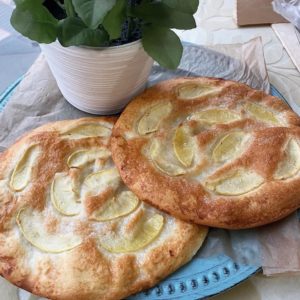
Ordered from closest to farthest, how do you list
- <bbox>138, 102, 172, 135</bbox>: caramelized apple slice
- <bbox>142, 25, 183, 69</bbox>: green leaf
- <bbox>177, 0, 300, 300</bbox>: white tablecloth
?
<bbox>142, 25, 183, 69</bbox>: green leaf, <bbox>138, 102, 172, 135</bbox>: caramelized apple slice, <bbox>177, 0, 300, 300</bbox>: white tablecloth

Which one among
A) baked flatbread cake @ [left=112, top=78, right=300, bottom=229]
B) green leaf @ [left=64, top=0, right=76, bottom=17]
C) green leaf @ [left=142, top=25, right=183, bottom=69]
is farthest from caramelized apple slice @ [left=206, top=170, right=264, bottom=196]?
green leaf @ [left=64, top=0, right=76, bottom=17]

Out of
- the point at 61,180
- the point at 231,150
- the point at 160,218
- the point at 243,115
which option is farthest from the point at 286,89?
the point at 61,180

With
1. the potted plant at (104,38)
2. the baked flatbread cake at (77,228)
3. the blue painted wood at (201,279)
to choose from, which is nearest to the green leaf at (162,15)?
the potted plant at (104,38)

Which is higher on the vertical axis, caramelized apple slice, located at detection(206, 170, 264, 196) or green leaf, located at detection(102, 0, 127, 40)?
green leaf, located at detection(102, 0, 127, 40)

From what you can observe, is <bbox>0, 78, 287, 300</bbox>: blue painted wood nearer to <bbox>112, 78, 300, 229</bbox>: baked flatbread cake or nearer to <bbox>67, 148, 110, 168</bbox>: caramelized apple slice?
<bbox>112, 78, 300, 229</bbox>: baked flatbread cake

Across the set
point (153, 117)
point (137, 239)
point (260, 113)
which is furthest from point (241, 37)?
point (137, 239)

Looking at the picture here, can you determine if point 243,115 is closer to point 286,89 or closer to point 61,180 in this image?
point 286,89

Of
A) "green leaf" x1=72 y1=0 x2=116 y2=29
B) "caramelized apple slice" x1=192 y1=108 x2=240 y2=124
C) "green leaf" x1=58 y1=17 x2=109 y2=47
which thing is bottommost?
"caramelized apple slice" x1=192 y1=108 x2=240 y2=124

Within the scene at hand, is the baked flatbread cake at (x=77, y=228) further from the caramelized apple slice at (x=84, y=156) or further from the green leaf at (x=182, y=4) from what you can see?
the green leaf at (x=182, y=4)
